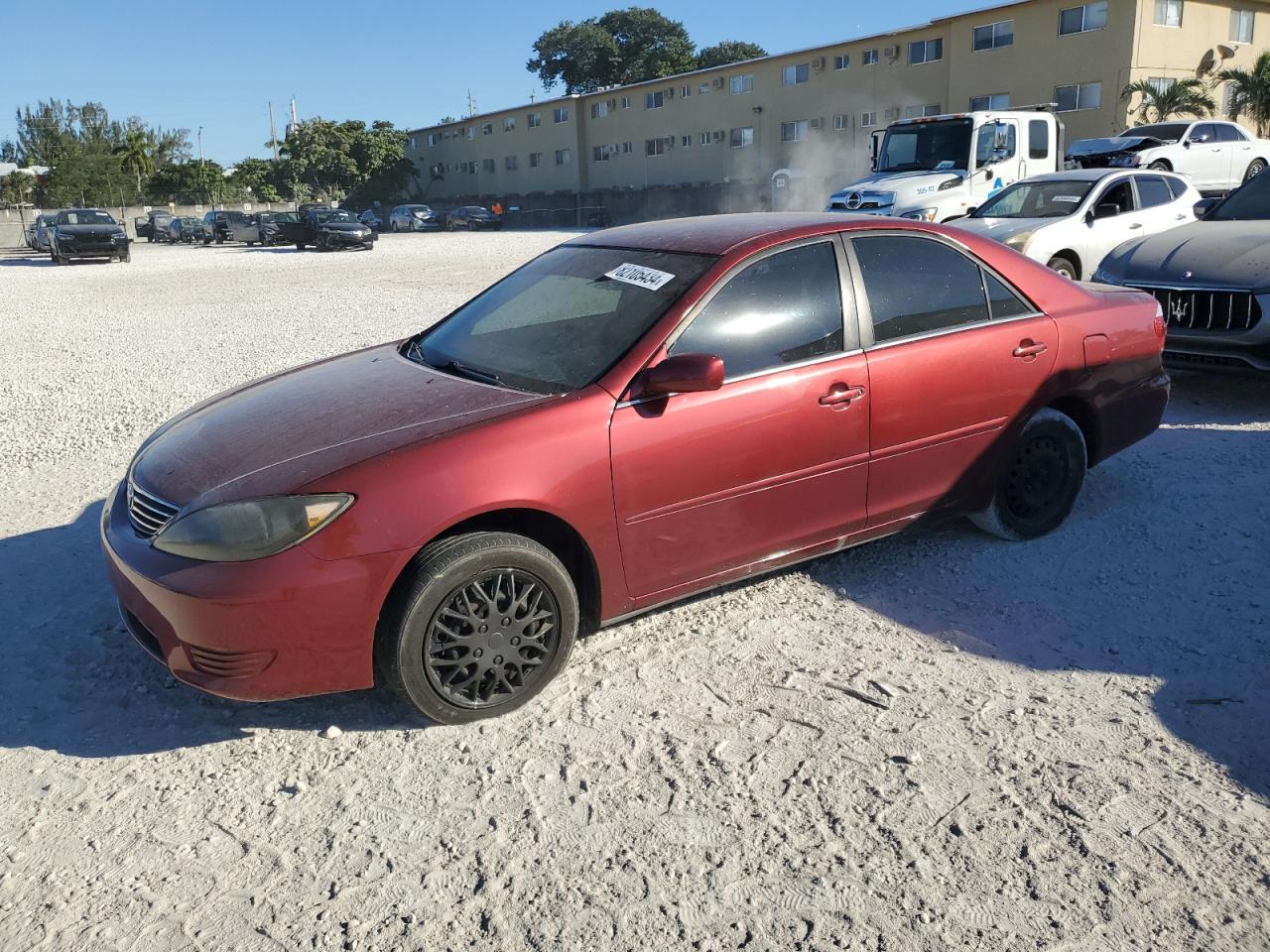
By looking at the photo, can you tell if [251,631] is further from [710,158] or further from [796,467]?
[710,158]

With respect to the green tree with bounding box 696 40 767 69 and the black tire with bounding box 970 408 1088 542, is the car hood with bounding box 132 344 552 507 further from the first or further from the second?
the green tree with bounding box 696 40 767 69

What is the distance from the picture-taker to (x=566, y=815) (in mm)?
2828

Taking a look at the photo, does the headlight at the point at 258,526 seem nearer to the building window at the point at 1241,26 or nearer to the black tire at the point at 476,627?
the black tire at the point at 476,627

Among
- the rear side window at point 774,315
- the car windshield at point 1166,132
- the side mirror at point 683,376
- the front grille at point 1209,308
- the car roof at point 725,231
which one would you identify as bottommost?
the front grille at point 1209,308

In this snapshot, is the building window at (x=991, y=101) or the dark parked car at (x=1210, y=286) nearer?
the dark parked car at (x=1210, y=286)

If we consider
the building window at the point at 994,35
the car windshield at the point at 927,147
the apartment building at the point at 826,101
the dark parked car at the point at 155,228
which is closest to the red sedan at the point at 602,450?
the car windshield at the point at 927,147

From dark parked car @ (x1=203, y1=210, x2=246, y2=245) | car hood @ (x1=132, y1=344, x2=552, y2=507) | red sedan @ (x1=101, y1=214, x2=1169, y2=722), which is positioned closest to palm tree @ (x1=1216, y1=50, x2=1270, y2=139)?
red sedan @ (x1=101, y1=214, x2=1169, y2=722)

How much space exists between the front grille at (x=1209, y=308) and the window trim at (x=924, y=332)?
3093 mm

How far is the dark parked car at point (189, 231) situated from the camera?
44781 mm

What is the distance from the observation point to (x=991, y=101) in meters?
33.9

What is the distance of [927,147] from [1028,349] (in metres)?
13.0

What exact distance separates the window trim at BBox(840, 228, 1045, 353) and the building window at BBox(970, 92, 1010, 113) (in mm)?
32785

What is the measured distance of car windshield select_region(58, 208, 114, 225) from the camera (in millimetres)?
29141

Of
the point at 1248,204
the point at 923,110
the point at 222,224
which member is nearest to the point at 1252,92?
the point at 923,110
